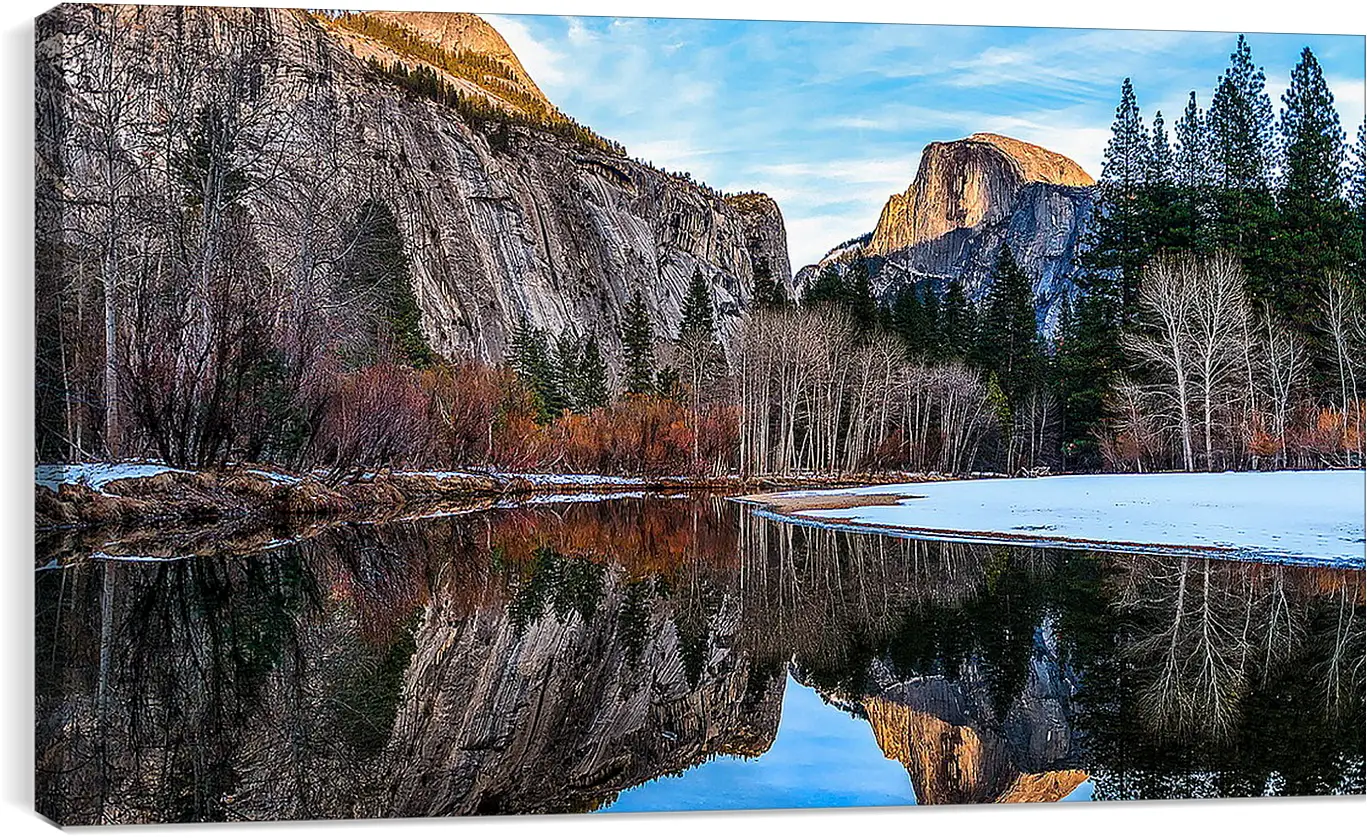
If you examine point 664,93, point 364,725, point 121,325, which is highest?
point 664,93

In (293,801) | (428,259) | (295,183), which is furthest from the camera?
(428,259)

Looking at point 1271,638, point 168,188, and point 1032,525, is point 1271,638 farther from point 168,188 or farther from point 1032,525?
point 168,188

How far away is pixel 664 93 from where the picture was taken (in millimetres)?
6652

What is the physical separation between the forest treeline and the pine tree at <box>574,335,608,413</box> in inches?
0.4

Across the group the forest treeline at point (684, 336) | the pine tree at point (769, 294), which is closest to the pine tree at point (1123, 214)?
the forest treeline at point (684, 336)

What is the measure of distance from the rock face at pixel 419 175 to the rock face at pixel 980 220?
53 cm

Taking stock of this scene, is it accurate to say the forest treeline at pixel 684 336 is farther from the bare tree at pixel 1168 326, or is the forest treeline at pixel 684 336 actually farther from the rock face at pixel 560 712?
the rock face at pixel 560 712

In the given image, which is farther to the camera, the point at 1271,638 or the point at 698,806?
the point at 1271,638

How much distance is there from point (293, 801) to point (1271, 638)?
4200mm

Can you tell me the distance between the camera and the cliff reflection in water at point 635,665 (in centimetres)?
595

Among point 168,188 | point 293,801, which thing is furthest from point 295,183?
Answer: point 293,801

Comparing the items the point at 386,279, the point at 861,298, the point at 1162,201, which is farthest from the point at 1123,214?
the point at 386,279

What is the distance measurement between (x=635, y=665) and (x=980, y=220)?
101 inches

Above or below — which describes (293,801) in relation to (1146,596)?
below
